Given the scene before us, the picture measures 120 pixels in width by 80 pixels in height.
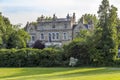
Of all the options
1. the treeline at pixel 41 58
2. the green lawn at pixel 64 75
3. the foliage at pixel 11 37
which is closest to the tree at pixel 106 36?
the treeline at pixel 41 58

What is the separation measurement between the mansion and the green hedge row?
4000 cm

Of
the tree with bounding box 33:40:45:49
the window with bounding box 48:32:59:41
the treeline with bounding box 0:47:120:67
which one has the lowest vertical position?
the treeline with bounding box 0:47:120:67

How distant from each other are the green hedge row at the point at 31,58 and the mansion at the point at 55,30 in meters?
40.0

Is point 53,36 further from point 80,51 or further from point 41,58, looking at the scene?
point 80,51

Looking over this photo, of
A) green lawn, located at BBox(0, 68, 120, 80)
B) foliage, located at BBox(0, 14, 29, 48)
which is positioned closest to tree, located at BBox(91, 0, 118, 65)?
green lawn, located at BBox(0, 68, 120, 80)

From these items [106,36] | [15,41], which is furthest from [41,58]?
[15,41]

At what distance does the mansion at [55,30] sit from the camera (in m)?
90.5

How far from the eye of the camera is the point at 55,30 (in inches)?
3639

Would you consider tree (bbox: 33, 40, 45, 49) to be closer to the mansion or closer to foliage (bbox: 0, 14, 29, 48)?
the mansion

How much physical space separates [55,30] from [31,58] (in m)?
44.1

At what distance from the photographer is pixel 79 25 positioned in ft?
290

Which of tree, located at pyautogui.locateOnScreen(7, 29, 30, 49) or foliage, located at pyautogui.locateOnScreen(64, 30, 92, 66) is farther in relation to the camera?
tree, located at pyautogui.locateOnScreen(7, 29, 30, 49)

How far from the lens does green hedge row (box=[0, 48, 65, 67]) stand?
Answer: 47.5 m

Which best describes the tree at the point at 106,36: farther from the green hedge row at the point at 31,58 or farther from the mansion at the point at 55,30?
the mansion at the point at 55,30
